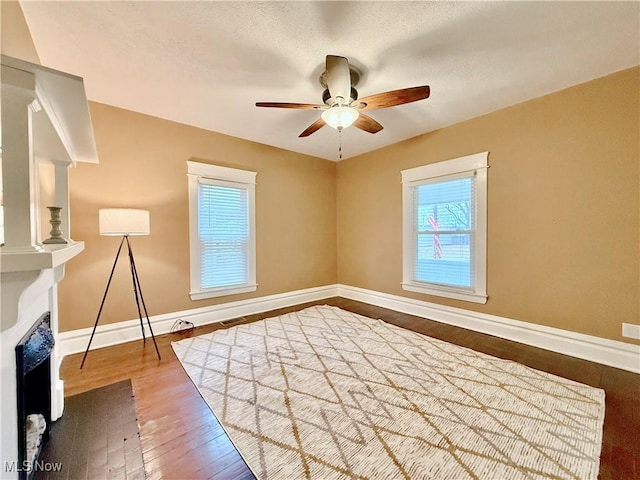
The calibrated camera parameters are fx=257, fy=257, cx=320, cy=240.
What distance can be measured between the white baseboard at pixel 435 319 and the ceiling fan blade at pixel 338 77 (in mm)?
2967

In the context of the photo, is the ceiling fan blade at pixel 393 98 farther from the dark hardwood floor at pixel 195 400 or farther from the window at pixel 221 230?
the dark hardwood floor at pixel 195 400

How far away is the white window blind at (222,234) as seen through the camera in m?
3.46

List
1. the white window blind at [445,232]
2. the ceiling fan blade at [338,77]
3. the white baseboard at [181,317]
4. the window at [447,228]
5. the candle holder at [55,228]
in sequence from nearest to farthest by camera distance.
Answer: the candle holder at [55,228], the ceiling fan blade at [338,77], the white baseboard at [181,317], the window at [447,228], the white window blind at [445,232]

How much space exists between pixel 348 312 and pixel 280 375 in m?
1.88

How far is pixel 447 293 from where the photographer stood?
11.4 ft

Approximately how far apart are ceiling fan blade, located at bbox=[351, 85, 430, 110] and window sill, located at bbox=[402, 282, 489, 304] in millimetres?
2444

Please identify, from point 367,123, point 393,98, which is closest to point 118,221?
point 367,123

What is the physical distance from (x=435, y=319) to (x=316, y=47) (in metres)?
3.46

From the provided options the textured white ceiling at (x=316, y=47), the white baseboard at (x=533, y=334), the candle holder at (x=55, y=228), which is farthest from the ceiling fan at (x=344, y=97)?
the white baseboard at (x=533, y=334)

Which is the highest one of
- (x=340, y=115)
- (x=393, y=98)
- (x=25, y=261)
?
(x=393, y=98)

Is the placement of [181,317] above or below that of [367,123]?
below

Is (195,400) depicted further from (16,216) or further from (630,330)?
(630,330)

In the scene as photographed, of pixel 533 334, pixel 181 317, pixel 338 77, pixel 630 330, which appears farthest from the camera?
pixel 181 317

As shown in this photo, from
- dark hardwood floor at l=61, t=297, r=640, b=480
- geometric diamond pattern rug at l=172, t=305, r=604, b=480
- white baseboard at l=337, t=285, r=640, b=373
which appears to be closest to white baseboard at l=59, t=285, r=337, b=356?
dark hardwood floor at l=61, t=297, r=640, b=480
